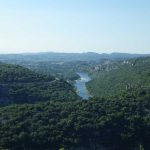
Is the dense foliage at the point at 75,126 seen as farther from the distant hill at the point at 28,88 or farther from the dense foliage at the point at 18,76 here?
the dense foliage at the point at 18,76

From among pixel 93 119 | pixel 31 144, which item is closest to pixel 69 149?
pixel 31 144

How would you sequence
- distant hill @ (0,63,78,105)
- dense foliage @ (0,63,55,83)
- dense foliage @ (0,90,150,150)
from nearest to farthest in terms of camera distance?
1. dense foliage @ (0,90,150,150)
2. distant hill @ (0,63,78,105)
3. dense foliage @ (0,63,55,83)

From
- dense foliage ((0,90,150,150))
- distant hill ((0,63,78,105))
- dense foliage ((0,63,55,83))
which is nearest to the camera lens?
dense foliage ((0,90,150,150))

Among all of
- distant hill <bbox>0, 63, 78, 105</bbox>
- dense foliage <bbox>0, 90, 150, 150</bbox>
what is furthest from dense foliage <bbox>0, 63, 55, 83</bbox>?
dense foliage <bbox>0, 90, 150, 150</bbox>

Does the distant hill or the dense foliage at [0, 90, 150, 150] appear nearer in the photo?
the dense foliage at [0, 90, 150, 150]

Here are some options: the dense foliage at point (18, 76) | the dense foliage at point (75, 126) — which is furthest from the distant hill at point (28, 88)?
the dense foliage at point (75, 126)

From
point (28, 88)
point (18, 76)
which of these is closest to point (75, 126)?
point (28, 88)

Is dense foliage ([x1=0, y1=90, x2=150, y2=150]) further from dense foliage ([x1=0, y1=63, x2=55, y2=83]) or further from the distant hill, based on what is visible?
dense foliage ([x1=0, y1=63, x2=55, y2=83])

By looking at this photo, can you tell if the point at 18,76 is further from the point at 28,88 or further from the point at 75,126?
the point at 75,126
